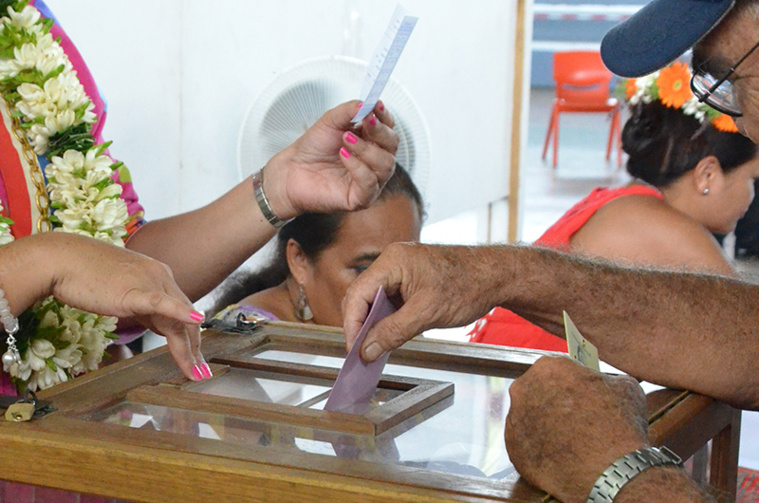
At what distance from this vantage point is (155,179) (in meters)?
2.76

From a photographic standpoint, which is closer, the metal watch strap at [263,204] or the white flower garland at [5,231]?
the white flower garland at [5,231]

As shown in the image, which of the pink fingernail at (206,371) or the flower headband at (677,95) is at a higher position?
the pink fingernail at (206,371)

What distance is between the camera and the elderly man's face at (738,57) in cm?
130

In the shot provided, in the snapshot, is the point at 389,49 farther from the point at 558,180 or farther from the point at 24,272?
the point at 558,180

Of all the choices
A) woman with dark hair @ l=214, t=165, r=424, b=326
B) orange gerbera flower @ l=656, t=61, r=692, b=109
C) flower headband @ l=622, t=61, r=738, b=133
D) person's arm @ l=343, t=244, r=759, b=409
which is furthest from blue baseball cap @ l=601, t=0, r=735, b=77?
orange gerbera flower @ l=656, t=61, r=692, b=109

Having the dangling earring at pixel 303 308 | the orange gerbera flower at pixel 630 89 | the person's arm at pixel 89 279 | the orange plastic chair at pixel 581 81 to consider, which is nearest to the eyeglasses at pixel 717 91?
the person's arm at pixel 89 279

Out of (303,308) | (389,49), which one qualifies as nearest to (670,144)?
(303,308)

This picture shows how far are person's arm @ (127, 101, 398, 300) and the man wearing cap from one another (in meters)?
0.33

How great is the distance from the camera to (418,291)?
3.81 feet

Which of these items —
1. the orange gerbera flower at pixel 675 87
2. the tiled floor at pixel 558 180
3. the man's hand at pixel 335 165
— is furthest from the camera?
the tiled floor at pixel 558 180

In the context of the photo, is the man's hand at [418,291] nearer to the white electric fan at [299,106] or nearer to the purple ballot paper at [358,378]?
the purple ballot paper at [358,378]

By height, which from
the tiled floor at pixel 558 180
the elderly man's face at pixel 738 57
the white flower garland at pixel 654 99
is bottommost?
the tiled floor at pixel 558 180

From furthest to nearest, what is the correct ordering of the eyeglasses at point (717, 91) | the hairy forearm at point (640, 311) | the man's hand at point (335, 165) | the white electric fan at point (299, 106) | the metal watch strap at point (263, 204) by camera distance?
the white electric fan at point (299, 106) → the metal watch strap at point (263, 204) → the man's hand at point (335, 165) → the eyeglasses at point (717, 91) → the hairy forearm at point (640, 311)

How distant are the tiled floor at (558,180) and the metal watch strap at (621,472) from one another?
2.46 ft
